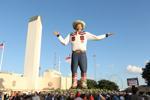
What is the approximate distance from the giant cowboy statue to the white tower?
38.4 meters

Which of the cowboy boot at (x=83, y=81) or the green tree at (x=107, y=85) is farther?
the green tree at (x=107, y=85)

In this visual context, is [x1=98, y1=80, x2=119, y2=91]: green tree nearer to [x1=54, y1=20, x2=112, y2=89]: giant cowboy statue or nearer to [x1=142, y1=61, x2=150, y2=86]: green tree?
[x1=142, y1=61, x2=150, y2=86]: green tree

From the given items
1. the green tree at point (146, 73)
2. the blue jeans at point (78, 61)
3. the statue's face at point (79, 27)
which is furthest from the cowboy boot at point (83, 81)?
the green tree at point (146, 73)

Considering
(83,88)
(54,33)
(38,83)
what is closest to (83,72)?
(83,88)

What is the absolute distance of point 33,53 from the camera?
55.0m

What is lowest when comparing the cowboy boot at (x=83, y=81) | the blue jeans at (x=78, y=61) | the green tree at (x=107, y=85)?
the cowboy boot at (x=83, y=81)

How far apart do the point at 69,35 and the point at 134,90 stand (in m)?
10.1

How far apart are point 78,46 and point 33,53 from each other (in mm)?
39249

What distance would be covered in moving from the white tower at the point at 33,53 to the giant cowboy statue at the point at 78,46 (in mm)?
38426

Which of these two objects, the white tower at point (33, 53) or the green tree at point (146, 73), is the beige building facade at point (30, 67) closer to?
the white tower at point (33, 53)

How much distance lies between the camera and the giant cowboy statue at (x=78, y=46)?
661 inches

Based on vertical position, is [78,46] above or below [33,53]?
below

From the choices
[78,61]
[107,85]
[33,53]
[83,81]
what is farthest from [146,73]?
[78,61]

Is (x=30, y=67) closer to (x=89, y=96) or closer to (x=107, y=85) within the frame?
(x=107, y=85)
